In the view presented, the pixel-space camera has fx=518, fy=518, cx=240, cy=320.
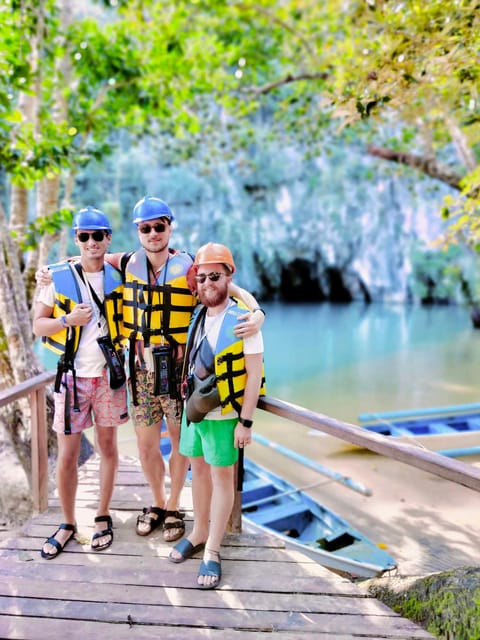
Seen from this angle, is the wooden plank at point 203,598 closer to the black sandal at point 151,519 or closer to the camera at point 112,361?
the black sandal at point 151,519

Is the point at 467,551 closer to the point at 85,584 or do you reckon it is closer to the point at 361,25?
the point at 85,584

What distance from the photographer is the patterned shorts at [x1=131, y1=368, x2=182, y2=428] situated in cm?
242

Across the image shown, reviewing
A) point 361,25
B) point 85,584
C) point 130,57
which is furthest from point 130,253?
point 361,25

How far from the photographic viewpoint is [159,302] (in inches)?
92.3

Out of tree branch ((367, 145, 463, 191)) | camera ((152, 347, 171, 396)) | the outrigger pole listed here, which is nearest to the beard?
camera ((152, 347, 171, 396))

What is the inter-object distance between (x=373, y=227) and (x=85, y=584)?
2549 centimetres

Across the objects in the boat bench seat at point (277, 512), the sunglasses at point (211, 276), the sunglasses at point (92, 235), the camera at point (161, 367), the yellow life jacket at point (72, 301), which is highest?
the sunglasses at point (92, 235)

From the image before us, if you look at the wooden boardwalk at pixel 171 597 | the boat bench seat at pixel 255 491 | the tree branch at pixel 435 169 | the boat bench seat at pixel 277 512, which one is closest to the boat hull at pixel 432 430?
the boat bench seat at pixel 255 491

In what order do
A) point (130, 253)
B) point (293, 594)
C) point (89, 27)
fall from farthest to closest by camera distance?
point (89, 27), point (130, 253), point (293, 594)

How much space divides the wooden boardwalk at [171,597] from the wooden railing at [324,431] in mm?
354

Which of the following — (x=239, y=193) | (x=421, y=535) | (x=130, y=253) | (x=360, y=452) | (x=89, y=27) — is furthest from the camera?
(x=239, y=193)

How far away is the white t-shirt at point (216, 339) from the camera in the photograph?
7.13 ft

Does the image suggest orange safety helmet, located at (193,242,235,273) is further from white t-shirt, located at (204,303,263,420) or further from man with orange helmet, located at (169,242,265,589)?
white t-shirt, located at (204,303,263,420)

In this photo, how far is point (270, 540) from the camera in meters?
2.58
